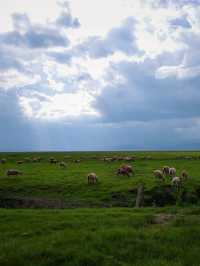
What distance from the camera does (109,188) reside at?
33062mm

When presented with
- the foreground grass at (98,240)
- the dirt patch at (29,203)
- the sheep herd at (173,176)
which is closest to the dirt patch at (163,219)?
the foreground grass at (98,240)

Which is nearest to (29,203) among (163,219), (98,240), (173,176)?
(163,219)

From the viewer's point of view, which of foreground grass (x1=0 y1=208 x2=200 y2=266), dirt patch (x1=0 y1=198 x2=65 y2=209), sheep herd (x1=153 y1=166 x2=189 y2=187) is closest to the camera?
foreground grass (x1=0 y1=208 x2=200 y2=266)

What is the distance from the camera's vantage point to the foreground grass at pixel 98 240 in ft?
36.6


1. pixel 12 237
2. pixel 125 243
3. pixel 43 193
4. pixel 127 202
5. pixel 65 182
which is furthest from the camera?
pixel 65 182

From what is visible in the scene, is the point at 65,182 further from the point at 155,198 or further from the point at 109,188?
the point at 155,198

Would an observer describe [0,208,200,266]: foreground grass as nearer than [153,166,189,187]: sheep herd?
Yes

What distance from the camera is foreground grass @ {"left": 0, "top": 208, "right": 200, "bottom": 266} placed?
1116 centimetres

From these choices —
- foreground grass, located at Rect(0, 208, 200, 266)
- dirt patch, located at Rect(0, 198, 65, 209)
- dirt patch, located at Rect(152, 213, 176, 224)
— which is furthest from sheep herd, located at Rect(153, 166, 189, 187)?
foreground grass, located at Rect(0, 208, 200, 266)

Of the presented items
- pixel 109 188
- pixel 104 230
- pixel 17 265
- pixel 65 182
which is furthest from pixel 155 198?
pixel 17 265

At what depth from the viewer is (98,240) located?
12.8 metres

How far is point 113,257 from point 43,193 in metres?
21.8

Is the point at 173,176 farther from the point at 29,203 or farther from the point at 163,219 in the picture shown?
the point at 163,219

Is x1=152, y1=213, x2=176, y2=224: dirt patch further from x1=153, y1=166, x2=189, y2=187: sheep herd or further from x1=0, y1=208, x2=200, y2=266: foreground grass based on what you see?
x1=153, y1=166, x2=189, y2=187: sheep herd
